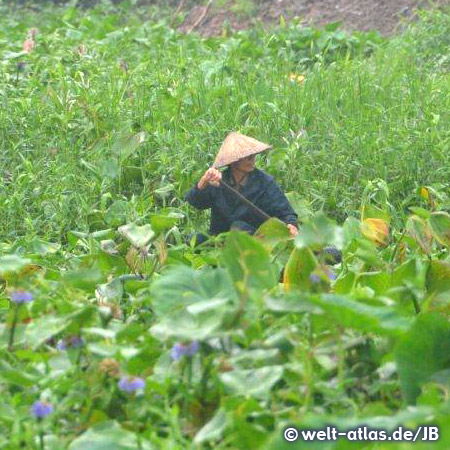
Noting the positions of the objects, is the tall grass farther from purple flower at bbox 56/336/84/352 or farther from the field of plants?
purple flower at bbox 56/336/84/352

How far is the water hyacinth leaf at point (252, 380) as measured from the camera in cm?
271

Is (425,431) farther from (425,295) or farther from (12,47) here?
(12,47)

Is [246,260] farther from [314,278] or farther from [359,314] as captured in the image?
[359,314]

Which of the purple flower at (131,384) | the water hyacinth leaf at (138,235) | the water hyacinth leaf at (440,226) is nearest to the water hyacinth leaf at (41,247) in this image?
the water hyacinth leaf at (138,235)

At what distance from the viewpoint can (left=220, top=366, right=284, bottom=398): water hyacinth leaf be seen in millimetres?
2715

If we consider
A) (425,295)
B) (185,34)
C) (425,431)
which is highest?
(425,431)

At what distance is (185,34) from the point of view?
879 centimetres

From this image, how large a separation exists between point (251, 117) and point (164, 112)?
44 cm

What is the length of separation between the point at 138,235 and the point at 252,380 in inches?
50.5

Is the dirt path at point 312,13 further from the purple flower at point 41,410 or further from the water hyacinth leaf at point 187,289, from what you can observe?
the purple flower at point 41,410

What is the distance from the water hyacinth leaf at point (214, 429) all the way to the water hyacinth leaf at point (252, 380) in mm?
60

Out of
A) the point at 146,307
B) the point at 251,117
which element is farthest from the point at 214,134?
the point at 146,307

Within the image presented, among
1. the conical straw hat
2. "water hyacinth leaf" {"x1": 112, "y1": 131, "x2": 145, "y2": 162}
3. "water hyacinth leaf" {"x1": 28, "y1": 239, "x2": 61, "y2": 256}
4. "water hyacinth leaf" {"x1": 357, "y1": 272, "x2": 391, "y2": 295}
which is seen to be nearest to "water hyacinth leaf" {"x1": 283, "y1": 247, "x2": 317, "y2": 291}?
"water hyacinth leaf" {"x1": 357, "y1": 272, "x2": 391, "y2": 295}

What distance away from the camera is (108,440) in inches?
104
